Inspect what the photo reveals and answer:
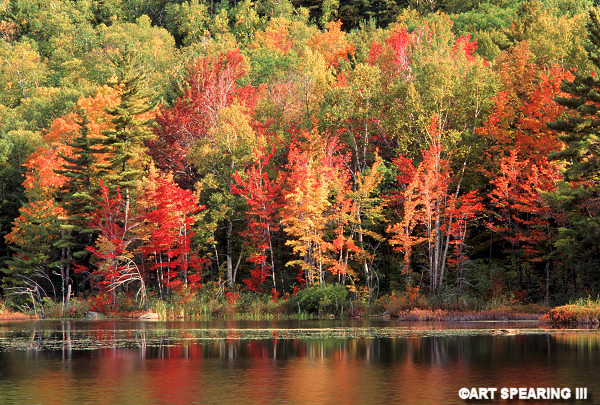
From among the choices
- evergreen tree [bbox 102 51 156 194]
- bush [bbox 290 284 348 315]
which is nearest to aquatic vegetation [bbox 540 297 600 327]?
bush [bbox 290 284 348 315]

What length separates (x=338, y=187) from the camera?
58.5 meters

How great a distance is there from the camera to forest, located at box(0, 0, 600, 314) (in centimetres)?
5438

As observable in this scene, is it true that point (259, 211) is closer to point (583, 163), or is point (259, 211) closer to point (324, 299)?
point (324, 299)

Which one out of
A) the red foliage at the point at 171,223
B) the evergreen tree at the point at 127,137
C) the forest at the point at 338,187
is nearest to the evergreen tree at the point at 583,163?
the forest at the point at 338,187

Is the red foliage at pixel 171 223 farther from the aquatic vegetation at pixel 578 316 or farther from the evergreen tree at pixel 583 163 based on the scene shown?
the aquatic vegetation at pixel 578 316

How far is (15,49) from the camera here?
413 feet

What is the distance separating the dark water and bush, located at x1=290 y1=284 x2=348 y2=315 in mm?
→ 15845

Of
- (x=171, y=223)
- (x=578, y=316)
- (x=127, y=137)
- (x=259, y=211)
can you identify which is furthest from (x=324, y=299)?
(x=127, y=137)

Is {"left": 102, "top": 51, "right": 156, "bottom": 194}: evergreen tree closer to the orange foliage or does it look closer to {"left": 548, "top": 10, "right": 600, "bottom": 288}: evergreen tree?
{"left": 548, "top": 10, "right": 600, "bottom": 288}: evergreen tree

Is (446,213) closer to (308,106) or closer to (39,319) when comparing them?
(308,106)

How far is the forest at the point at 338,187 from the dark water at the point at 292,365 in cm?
1524

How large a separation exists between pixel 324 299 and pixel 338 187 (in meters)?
8.30

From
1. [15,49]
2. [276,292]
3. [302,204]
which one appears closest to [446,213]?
[302,204]

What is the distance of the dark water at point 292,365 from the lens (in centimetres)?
1933
